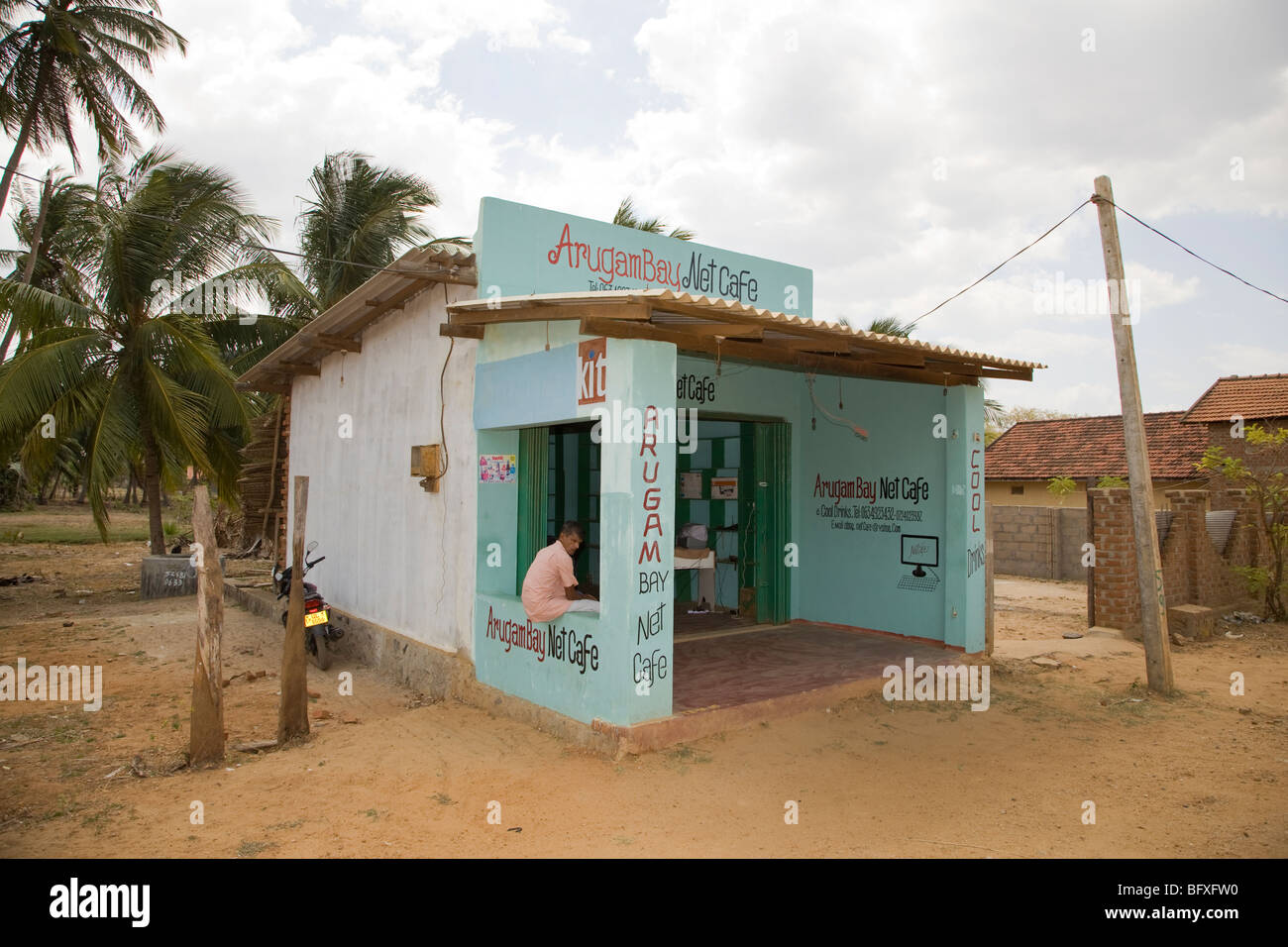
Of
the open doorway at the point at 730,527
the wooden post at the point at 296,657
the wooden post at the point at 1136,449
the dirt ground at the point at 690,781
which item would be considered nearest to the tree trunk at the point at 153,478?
the dirt ground at the point at 690,781

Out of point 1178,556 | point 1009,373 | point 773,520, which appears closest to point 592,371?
point 1009,373

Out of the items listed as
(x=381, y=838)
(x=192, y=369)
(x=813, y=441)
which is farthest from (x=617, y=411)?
(x=192, y=369)

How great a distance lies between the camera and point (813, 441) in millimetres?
9773

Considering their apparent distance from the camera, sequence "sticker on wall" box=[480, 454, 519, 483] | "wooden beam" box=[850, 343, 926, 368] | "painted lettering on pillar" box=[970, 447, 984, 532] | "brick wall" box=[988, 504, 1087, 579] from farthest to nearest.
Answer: "brick wall" box=[988, 504, 1087, 579] → "painted lettering on pillar" box=[970, 447, 984, 532] → "sticker on wall" box=[480, 454, 519, 483] → "wooden beam" box=[850, 343, 926, 368]

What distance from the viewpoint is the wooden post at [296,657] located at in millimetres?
6250

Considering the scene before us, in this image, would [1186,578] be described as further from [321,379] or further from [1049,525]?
[321,379]

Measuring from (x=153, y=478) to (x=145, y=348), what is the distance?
2.59 m

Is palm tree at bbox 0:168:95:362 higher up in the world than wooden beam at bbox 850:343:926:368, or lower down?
higher up

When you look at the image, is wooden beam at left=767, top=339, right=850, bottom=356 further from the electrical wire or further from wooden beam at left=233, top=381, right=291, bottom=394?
wooden beam at left=233, top=381, right=291, bottom=394

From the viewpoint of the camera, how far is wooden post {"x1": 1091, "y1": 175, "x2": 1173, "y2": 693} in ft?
25.4

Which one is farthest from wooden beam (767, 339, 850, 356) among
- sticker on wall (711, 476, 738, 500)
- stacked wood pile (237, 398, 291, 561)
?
stacked wood pile (237, 398, 291, 561)

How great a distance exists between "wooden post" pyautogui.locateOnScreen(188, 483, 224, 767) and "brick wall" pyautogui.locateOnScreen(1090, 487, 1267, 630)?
398 inches

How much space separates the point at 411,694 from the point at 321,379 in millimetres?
5548

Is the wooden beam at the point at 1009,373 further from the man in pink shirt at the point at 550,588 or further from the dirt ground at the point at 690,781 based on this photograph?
the man in pink shirt at the point at 550,588
